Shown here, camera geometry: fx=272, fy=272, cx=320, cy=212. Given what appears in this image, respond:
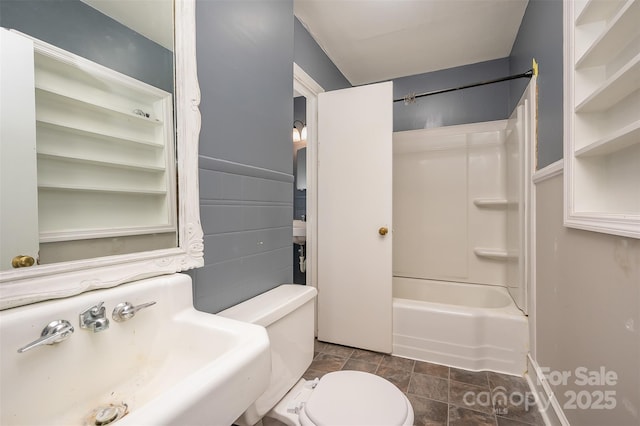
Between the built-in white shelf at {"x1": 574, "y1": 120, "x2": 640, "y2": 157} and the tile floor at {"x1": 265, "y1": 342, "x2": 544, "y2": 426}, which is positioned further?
the tile floor at {"x1": 265, "y1": 342, "x2": 544, "y2": 426}

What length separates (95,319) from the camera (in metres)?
0.63

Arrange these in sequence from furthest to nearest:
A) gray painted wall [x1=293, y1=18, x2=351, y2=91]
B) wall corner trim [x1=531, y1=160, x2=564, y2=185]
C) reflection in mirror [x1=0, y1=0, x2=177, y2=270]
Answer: gray painted wall [x1=293, y1=18, x2=351, y2=91] → wall corner trim [x1=531, y1=160, x2=564, y2=185] → reflection in mirror [x1=0, y1=0, x2=177, y2=270]

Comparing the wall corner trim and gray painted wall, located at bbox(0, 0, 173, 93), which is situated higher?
gray painted wall, located at bbox(0, 0, 173, 93)

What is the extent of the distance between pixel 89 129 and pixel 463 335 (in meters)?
2.17

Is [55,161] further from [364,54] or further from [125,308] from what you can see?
[364,54]

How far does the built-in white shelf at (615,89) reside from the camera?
2.36 feet

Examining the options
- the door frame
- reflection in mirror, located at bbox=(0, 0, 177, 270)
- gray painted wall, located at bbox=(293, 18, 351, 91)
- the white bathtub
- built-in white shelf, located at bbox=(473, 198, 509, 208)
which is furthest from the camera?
built-in white shelf, located at bbox=(473, 198, 509, 208)

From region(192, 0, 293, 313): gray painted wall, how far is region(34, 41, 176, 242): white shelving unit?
0.15 m

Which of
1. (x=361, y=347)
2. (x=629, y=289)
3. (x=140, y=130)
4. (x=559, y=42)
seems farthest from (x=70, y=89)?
(x=361, y=347)

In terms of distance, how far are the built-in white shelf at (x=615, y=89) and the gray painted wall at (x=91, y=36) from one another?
1.32 m

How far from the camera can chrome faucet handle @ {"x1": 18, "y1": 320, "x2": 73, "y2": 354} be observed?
21.1 inches

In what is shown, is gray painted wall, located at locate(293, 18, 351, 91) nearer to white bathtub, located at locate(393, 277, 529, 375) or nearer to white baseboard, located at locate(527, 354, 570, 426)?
white bathtub, located at locate(393, 277, 529, 375)

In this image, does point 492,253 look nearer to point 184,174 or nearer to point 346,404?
point 346,404

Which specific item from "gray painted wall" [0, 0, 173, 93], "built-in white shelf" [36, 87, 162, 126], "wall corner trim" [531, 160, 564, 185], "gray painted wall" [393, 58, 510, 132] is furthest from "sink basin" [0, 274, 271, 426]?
"gray painted wall" [393, 58, 510, 132]
